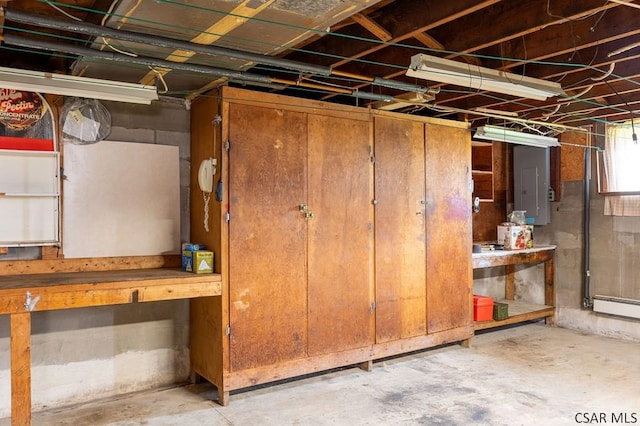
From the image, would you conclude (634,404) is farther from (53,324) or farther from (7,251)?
(7,251)

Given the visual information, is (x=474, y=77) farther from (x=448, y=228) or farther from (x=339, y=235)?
(x=448, y=228)

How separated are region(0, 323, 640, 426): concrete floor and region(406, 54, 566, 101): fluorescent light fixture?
215 centimetres

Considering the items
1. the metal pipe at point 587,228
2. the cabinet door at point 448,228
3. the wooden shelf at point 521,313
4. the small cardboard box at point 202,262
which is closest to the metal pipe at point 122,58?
the small cardboard box at point 202,262

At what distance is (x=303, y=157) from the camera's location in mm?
3668

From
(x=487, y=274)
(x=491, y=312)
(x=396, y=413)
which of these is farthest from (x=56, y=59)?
(x=487, y=274)

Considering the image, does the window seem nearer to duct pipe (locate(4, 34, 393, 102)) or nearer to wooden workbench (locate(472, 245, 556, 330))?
wooden workbench (locate(472, 245, 556, 330))

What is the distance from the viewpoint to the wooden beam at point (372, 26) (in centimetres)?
276

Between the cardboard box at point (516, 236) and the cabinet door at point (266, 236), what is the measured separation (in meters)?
2.86

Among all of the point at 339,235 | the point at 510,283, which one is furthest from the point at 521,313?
the point at 339,235

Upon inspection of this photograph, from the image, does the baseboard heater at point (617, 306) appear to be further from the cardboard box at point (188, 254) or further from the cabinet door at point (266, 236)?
the cardboard box at point (188, 254)

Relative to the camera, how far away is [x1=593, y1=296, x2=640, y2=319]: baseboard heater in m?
4.89

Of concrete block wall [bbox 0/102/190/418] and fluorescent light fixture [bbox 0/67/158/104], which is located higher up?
fluorescent light fixture [bbox 0/67/158/104]

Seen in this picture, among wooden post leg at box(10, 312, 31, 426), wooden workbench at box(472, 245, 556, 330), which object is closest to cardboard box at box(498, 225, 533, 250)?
wooden workbench at box(472, 245, 556, 330)

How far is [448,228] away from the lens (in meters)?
4.61
